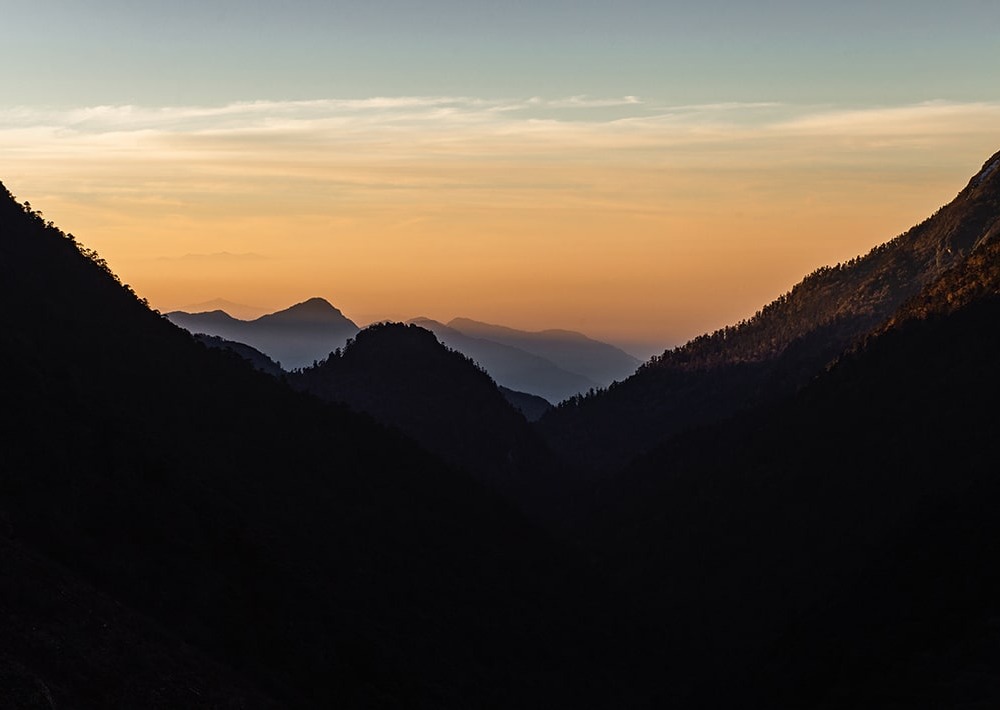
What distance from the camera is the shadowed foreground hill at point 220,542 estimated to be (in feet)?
225

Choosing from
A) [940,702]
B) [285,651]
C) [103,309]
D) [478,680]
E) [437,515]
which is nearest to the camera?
[940,702]

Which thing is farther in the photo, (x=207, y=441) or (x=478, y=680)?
(x=207, y=441)

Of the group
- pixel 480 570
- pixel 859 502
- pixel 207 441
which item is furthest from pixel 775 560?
pixel 207 441

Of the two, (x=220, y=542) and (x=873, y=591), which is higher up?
(x=220, y=542)

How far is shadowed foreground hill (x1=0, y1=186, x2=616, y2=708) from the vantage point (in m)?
68.7

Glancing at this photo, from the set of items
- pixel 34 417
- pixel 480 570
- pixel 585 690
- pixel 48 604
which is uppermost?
pixel 34 417

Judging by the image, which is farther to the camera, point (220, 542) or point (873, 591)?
point (873, 591)

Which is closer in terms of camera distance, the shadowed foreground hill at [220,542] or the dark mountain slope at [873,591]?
the shadowed foreground hill at [220,542]

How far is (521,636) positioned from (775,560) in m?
65.4

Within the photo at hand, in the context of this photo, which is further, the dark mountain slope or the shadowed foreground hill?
the dark mountain slope

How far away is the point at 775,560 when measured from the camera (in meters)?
187

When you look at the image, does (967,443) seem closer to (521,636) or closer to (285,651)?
(521,636)

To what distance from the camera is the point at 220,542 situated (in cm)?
9838

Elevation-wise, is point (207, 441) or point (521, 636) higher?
point (207, 441)
